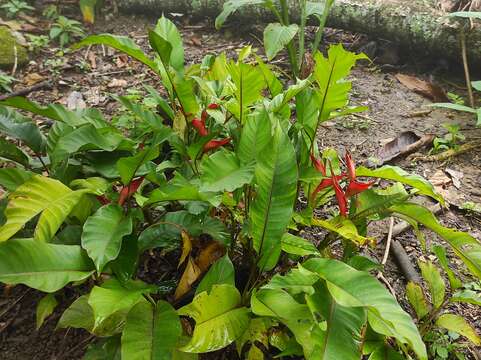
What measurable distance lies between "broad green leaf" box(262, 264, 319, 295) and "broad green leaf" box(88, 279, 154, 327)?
382mm

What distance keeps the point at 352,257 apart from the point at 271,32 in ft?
5.28

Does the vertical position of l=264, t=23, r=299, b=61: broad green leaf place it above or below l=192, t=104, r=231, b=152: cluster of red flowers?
above

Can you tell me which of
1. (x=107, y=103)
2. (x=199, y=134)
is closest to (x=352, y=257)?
(x=199, y=134)

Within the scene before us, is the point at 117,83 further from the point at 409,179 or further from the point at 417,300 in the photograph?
the point at 417,300

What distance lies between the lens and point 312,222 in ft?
5.03

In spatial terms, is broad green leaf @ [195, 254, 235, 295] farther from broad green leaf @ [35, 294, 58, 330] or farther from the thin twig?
the thin twig

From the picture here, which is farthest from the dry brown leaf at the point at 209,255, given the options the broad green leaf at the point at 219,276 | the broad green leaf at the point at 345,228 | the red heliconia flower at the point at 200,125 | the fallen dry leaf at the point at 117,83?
the fallen dry leaf at the point at 117,83

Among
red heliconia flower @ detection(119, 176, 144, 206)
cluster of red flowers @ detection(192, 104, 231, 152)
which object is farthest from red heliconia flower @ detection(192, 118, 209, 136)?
red heliconia flower @ detection(119, 176, 144, 206)

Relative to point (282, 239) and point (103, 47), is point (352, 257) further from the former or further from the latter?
point (103, 47)

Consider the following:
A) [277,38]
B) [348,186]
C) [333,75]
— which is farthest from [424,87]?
[348,186]

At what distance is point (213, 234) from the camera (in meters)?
1.56

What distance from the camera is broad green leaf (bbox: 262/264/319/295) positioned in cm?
125

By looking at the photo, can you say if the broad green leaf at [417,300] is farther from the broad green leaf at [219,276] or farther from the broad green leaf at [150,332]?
the broad green leaf at [150,332]

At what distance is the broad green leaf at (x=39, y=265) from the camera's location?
46.5 inches
